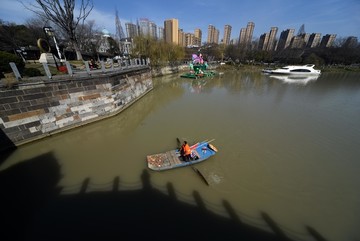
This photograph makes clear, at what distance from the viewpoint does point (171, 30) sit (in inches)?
3199

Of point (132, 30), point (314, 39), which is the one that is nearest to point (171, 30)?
point (132, 30)

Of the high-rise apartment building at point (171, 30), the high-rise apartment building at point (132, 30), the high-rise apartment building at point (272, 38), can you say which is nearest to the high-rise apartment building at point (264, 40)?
the high-rise apartment building at point (272, 38)

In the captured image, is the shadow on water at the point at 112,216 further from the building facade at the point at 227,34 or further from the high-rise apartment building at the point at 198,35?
the high-rise apartment building at the point at 198,35

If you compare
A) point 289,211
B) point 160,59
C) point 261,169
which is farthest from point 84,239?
point 160,59

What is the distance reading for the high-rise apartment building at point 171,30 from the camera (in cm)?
7994

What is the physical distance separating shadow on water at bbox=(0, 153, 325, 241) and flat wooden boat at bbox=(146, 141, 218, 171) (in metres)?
0.64

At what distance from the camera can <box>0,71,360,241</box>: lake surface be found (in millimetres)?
4141

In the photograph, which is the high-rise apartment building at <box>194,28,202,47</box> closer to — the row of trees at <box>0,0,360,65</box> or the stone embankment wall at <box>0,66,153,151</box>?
the row of trees at <box>0,0,360,65</box>

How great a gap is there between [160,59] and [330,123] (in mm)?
28611

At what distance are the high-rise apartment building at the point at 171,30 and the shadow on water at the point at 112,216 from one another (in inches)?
3443

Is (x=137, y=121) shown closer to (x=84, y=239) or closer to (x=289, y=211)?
(x=84, y=239)

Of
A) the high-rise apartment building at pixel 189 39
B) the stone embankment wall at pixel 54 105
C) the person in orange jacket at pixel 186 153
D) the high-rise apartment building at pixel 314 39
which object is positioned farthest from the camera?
the high-rise apartment building at pixel 189 39

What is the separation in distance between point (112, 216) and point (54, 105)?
705cm

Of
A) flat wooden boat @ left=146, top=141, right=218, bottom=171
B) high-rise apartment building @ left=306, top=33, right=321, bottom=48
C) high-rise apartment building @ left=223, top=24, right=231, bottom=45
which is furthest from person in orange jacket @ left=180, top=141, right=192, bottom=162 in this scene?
high-rise apartment building @ left=223, top=24, right=231, bottom=45
